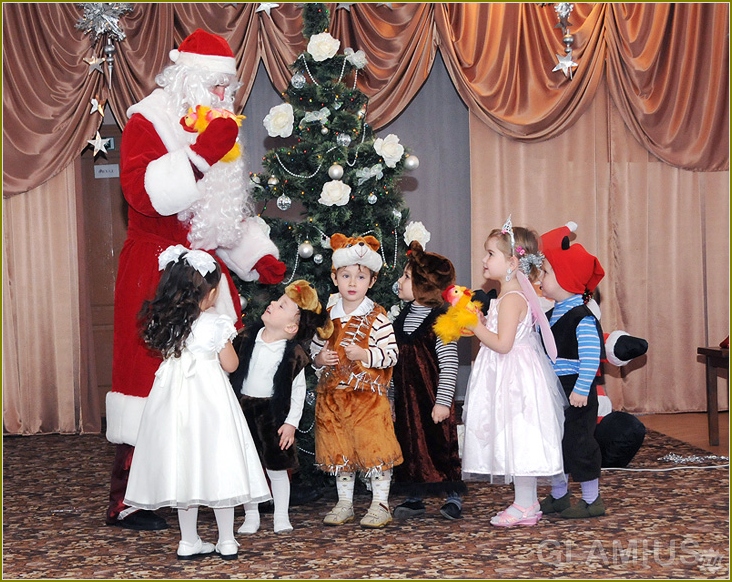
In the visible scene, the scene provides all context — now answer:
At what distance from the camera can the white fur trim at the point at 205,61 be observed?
3.94m

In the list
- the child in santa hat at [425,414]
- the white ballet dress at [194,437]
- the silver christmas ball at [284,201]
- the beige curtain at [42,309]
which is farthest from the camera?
the beige curtain at [42,309]

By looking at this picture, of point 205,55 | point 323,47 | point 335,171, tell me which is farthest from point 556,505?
point 205,55

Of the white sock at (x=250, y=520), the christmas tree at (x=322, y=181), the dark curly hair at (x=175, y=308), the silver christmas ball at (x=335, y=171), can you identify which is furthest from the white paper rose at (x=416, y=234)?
the white sock at (x=250, y=520)

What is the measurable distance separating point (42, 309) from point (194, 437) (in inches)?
155

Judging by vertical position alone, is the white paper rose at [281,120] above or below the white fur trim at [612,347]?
above

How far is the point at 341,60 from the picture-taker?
4480 mm

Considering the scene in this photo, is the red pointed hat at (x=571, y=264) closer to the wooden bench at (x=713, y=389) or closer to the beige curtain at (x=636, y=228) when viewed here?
the wooden bench at (x=713, y=389)

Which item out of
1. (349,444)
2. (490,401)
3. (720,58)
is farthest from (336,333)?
(720,58)

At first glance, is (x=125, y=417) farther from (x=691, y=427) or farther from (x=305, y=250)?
(x=691, y=427)

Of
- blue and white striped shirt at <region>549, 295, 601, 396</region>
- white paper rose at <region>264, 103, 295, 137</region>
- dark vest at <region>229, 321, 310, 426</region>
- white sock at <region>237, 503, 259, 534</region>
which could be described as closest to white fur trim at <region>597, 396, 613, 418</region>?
blue and white striped shirt at <region>549, 295, 601, 396</region>

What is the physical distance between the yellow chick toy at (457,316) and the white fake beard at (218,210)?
109 centimetres

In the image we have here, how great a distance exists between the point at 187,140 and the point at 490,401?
72.6 inches

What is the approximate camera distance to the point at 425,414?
404 cm

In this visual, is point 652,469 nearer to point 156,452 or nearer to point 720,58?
point 156,452
